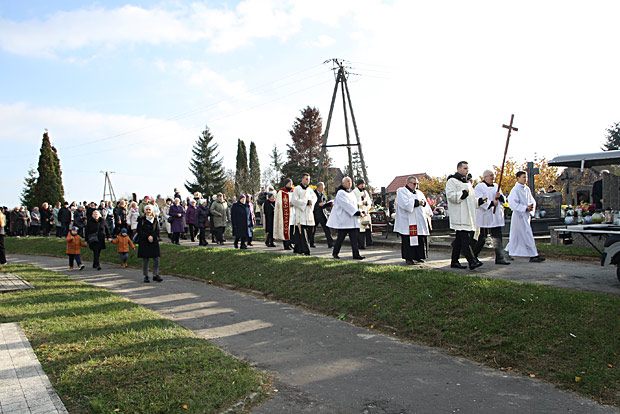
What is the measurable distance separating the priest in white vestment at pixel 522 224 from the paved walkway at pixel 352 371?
5.85 metres

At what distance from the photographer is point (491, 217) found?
11.4 m

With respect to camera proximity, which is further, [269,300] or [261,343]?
[269,300]

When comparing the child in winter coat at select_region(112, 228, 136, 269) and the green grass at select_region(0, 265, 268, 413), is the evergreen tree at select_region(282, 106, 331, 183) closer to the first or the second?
the child in winter coat at select_region(112, 228, 136, 269)

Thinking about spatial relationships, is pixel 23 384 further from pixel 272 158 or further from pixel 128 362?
pixel 272 158

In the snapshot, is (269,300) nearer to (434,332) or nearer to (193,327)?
(193,327)

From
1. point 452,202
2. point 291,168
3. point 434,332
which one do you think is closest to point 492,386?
point 434,332

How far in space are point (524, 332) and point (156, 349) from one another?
445cm

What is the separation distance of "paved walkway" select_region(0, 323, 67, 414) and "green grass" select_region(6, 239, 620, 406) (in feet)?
14.0

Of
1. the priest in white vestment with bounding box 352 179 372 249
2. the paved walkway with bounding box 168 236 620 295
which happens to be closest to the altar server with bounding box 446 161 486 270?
the paved walkway with bounding box 168 236 620 295

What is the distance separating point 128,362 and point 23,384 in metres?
0.99

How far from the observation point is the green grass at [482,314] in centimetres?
521

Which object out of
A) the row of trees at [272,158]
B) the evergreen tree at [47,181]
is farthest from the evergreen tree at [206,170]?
the evergreen tree at [47,181]

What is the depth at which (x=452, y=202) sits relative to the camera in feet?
34.8

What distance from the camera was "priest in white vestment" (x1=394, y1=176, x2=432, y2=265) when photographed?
11.1m
